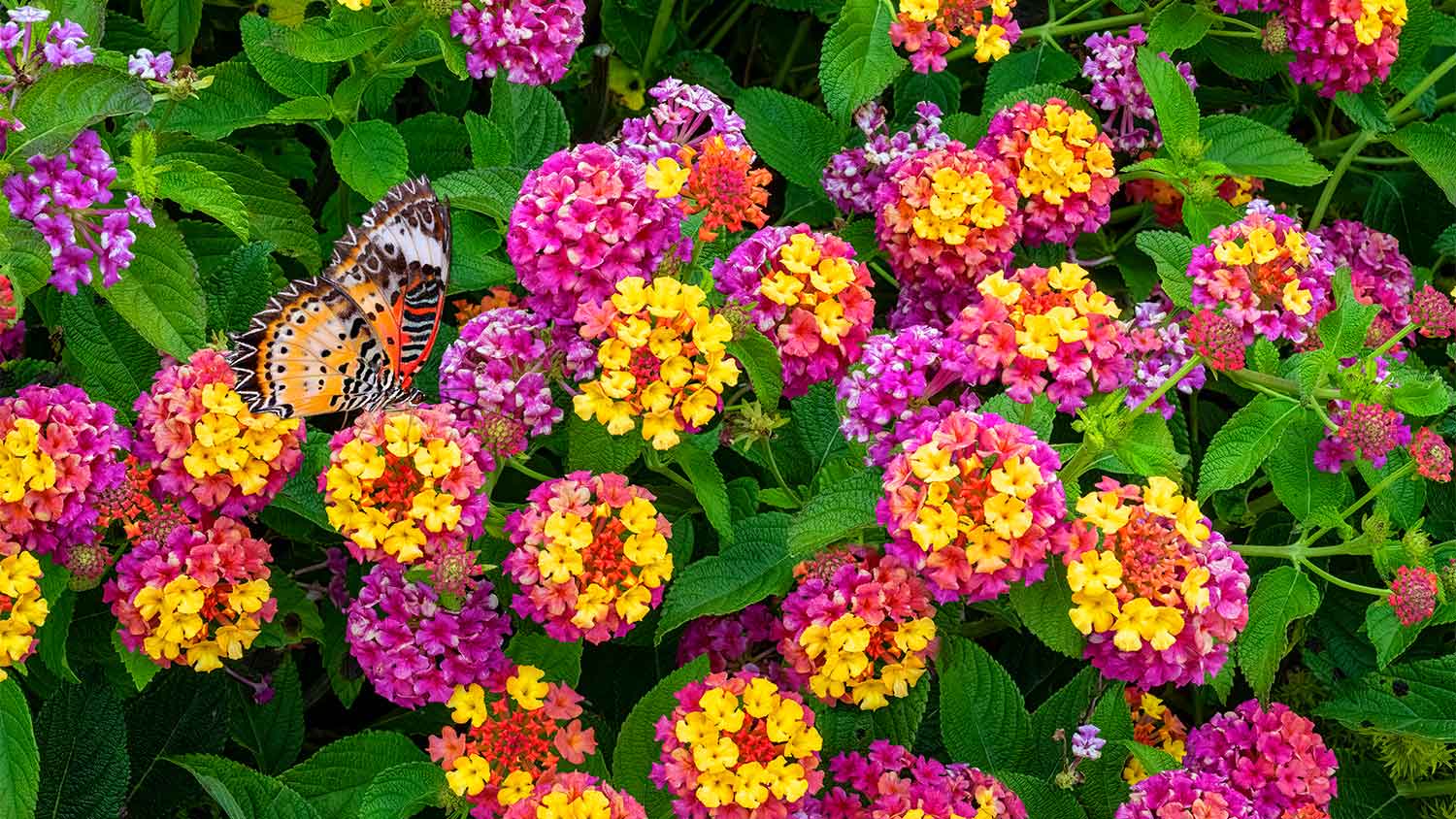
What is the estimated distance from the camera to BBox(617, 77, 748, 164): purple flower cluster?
2531mm

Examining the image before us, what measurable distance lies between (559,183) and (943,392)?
81 cm

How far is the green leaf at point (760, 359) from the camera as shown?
2.31 m

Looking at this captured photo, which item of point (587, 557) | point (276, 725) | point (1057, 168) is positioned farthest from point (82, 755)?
point (1057, 168)

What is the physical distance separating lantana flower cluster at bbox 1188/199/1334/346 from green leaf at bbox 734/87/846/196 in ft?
2.84

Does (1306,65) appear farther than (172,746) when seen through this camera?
Yes

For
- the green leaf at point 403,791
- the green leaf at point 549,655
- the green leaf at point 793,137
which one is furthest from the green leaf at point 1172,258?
the green leaf at point 403,791

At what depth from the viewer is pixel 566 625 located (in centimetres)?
221

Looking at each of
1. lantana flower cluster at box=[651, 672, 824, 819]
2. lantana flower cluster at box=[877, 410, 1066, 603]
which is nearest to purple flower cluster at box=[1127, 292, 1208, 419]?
lantana flower cluster at box=[877, 410, 1066, 603]

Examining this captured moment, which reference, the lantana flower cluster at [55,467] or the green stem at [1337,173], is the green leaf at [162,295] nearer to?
the lantana flower cluster at [55,467]

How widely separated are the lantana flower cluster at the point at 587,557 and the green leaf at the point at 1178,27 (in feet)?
5.26

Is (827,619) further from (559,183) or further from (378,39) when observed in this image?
(378,39)

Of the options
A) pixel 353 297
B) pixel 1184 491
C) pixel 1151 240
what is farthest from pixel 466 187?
pixel 1184 491

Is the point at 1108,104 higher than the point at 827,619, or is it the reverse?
the point at 1108,104

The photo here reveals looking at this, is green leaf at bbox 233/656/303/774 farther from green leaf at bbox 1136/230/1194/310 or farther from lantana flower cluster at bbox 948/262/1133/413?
green leaf at bbox 1136/230/1194/310
